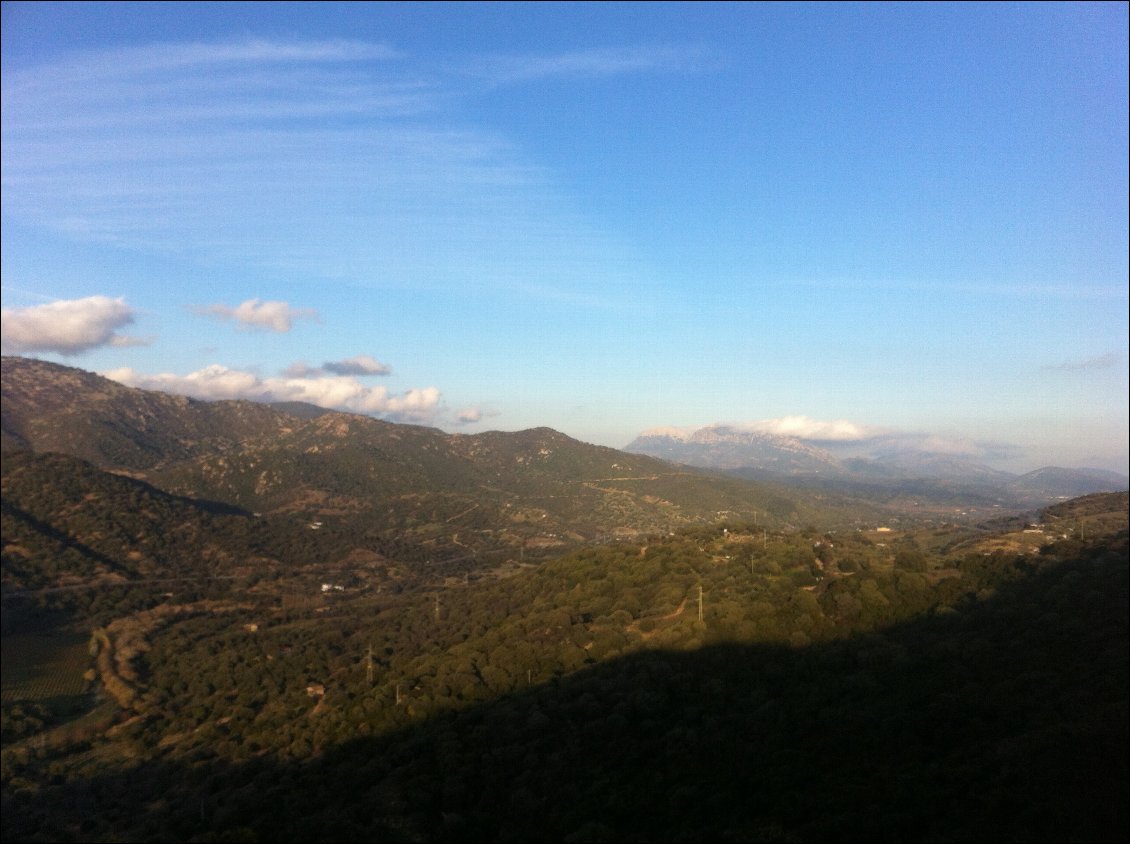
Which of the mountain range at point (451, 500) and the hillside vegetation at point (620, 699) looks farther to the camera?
the mountain range at point (451, 500)

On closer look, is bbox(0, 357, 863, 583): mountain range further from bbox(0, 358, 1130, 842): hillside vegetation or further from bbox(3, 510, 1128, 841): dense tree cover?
bbox(3, 510, 1128, 841): dense tree cover

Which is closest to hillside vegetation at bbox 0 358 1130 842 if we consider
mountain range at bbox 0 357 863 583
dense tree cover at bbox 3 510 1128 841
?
dense tree cover at bbox 3 510 1128 841

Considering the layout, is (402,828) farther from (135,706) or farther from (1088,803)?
(135,706)

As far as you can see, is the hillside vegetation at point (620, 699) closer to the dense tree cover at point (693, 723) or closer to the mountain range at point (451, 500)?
the dense tree cover at point (693, 723)

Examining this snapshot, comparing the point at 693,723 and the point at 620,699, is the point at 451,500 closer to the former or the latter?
the point at 620,699

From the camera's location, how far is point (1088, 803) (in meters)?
16.2

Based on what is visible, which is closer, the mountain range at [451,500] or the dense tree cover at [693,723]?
the dense tree cover at [693,723]

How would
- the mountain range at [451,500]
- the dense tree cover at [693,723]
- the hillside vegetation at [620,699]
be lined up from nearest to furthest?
the dense tree cover at [693,723], the hillside vegetation at [620,699], the mountain range at [451,500]

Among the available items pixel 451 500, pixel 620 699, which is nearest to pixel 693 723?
pixel 620 699

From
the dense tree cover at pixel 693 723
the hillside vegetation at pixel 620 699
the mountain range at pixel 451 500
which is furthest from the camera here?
the mountain range at pixel 451 500

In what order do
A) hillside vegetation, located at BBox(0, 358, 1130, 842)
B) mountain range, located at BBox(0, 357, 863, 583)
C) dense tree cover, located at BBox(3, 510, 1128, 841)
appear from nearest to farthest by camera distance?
dense tree cover, located at BBox(3, 510, 1128, 841) → hillside vegetation, located at BBox(0, 358, 1130, 842) → mountain range, located at BBox(0, 357, 863, 583)

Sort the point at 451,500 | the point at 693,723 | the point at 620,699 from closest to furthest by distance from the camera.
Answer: the point at 693,723
the point at 620,699
the point at 451,500

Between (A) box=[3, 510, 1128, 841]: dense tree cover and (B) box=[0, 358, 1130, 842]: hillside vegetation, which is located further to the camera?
(B) box=[0, 358, 1130, 842]: hillside vegetation

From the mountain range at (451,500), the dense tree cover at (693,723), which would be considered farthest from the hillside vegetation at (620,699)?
the mountain range at (451,500)
